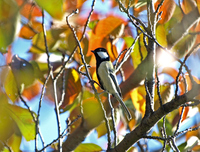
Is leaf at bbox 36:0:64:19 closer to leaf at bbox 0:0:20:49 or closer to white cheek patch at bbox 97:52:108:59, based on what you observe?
leaf at bbox 0:0:20:49

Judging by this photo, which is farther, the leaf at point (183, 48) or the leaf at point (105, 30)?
the leaf at point (105, 30)

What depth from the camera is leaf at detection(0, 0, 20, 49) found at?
1.73 feet

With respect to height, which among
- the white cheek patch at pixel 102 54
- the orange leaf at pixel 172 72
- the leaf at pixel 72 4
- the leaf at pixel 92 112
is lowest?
the leaf at pixel 92 112

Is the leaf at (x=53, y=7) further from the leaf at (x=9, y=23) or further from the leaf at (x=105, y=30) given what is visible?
the leaf at (x=105, y=30)

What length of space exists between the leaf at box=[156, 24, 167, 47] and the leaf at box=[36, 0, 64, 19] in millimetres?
2155

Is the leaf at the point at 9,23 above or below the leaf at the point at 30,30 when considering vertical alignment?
below

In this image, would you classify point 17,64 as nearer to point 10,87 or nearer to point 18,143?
point 10,87

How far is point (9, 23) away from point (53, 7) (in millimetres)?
114

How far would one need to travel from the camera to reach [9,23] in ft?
1.76

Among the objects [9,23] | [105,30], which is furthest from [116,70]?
[9,23]

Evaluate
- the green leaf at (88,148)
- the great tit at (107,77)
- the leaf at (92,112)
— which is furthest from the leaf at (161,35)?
the green leaf at (88,148)

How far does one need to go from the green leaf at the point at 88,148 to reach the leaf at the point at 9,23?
2679 millimetres

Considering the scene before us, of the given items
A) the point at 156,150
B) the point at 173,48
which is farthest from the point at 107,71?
the point at 156,150

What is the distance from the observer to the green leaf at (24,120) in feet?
5.40
